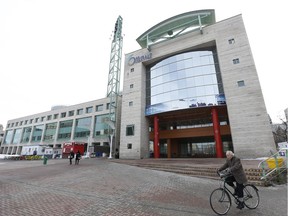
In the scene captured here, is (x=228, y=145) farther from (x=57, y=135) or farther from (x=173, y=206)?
(x=57, y=135)

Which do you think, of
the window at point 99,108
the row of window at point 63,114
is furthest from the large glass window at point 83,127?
the window at point 99,108

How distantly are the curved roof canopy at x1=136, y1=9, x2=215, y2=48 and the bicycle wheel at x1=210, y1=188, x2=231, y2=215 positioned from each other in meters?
27.2

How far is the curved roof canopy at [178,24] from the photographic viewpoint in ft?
90.5

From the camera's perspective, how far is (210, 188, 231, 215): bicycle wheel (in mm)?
4613

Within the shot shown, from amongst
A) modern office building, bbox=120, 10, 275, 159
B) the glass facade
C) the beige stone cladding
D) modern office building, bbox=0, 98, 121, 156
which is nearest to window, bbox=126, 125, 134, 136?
modern office building, bbox=120, 10, 275, 159

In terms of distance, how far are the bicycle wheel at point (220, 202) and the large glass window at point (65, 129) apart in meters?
48.9

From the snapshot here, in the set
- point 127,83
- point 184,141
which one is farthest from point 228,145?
point 127,83

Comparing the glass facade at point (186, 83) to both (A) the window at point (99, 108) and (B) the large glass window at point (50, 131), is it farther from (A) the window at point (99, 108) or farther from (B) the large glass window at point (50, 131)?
(B) the large glass window at point (50, 131)

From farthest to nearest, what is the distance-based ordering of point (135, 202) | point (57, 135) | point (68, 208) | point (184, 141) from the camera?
point (57, 135) → point (184, 141) → point (135, 202) → point (68, 208)

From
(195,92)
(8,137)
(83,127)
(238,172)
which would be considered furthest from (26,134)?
(238,172)

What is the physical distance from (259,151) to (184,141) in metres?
19.6

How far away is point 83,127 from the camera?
44.6 m

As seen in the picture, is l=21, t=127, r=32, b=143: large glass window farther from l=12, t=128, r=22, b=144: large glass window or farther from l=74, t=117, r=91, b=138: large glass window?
l=74, t=117, r=91, b=138: large glass window

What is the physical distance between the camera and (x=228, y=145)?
1283 inches
